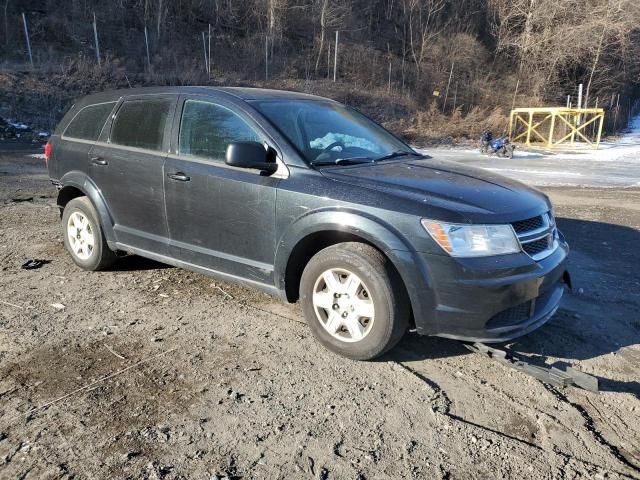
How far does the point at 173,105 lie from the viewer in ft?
14.7

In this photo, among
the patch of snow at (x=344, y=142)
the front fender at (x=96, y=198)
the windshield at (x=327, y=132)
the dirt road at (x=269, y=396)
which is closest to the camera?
the dirt road at (x=269, y=396)

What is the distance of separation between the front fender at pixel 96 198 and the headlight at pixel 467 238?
10.2ft

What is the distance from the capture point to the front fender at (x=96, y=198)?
16.1 feet

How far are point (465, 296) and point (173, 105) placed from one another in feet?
9.53

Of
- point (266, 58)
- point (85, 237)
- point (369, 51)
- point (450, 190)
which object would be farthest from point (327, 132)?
point (369, 51)

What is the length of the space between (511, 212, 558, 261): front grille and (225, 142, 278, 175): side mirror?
1.74 m

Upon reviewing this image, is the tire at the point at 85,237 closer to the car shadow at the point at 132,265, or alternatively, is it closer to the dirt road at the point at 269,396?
the car shadow at the point at 132,265

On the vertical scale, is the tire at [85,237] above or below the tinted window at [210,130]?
below

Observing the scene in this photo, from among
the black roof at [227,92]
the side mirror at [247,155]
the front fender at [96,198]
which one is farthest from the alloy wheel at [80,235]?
the side mirror at [247,155]

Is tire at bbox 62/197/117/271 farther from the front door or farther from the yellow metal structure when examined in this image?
the yellow metal structure

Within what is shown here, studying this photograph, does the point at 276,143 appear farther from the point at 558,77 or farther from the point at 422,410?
the point at 558,77

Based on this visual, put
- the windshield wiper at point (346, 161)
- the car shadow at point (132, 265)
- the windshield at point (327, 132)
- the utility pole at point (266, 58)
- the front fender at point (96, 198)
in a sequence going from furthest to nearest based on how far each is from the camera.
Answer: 1. the utility pole at point (266, 58)
2. the car shadow at point (132, 265)
3. the front fender at point (96, 198)
4. the windshield at point (327, 132)
5. the windshield wiper at point (346, 161)

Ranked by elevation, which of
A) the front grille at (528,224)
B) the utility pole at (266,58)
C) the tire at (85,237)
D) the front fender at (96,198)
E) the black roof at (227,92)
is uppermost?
the utility pole at (266,58)

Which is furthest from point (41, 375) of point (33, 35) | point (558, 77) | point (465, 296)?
point (558, 77)
